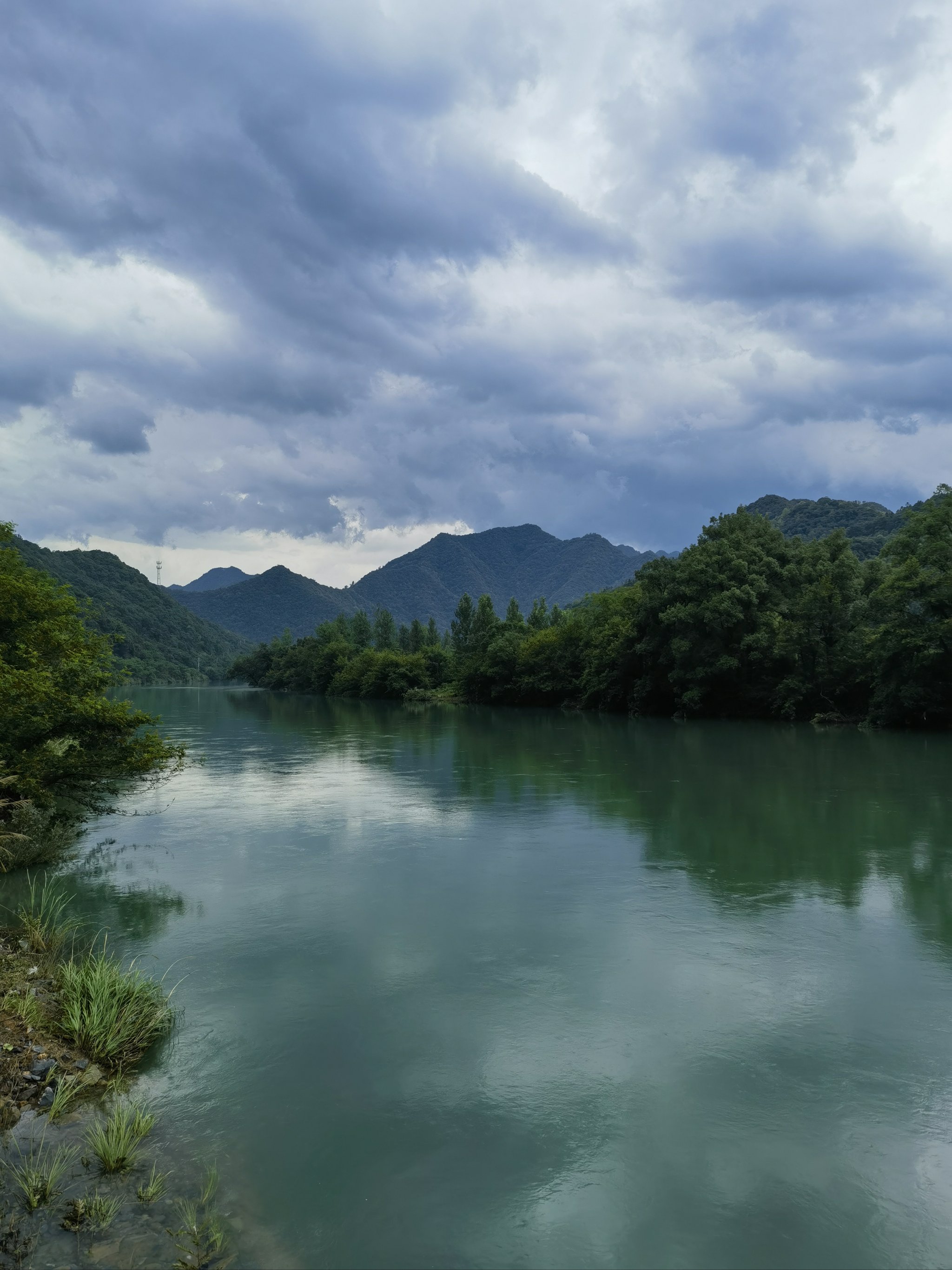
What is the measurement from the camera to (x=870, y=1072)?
719 cm

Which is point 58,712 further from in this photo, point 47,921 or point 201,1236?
point 201,1236

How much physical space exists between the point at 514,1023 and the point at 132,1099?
3.48 metres

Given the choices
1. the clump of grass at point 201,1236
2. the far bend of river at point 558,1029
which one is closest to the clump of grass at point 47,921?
the far bend of river at point 558,1029

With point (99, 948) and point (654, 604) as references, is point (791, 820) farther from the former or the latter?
point (654, 604)

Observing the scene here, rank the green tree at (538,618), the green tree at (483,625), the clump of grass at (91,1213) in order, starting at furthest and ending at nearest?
the green tree at (538,618) < the green tree at (483,625) < the clump of grass at (91,1213)

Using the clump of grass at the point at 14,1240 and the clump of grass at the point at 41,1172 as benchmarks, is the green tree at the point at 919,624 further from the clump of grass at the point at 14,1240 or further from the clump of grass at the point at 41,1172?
the clump of grass at the point at 14,1240

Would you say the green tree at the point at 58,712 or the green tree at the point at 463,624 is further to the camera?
the green tree at the point at 463,624

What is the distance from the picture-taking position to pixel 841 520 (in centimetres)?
14638

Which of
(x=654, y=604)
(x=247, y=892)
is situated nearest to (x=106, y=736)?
(x=247, y=892)

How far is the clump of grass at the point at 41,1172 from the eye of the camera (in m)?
5.32

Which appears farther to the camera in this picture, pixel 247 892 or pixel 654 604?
pixel 654 604

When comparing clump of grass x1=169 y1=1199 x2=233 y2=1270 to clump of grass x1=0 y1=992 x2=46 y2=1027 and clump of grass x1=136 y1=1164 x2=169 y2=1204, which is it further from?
clump of grass x1=0 y1=992 x2=46 y2=1027

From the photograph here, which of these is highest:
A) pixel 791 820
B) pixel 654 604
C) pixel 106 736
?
pixel 654 604

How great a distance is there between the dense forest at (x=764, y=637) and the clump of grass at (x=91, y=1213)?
3953 centimetres
